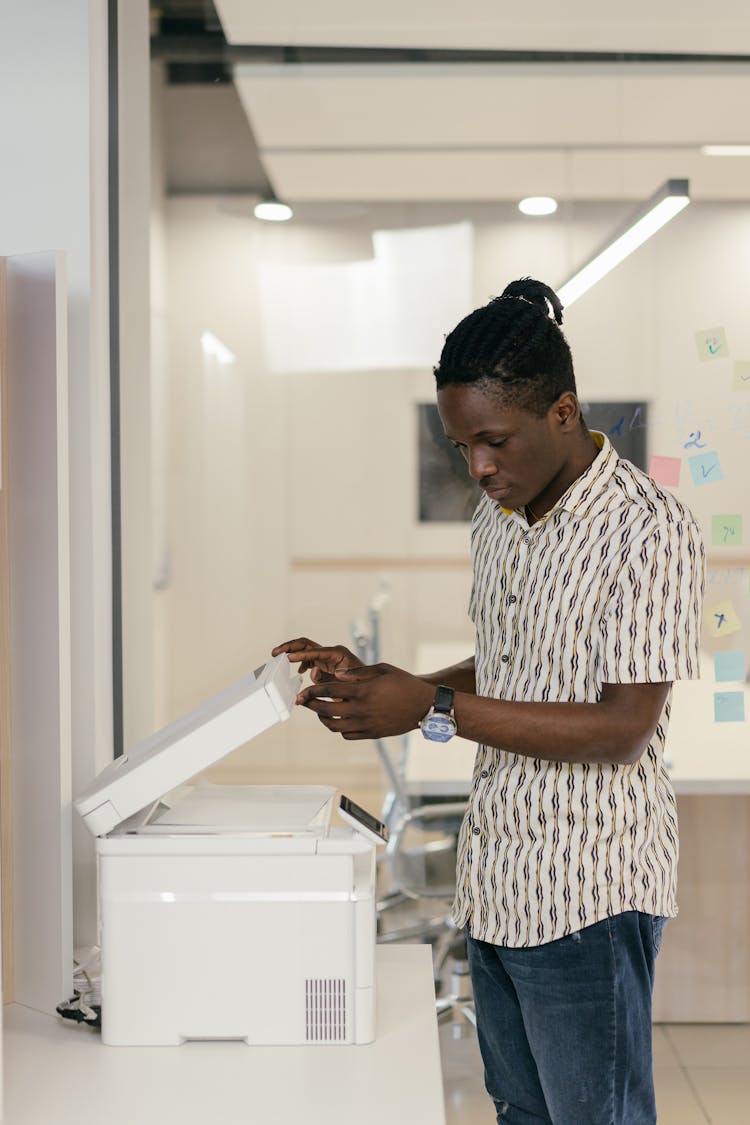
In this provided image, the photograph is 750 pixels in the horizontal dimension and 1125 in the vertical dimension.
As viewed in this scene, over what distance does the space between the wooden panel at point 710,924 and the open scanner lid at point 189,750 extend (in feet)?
5.81

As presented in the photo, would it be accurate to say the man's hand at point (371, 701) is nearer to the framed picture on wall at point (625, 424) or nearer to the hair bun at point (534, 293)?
the hair bun at point (534, 293)

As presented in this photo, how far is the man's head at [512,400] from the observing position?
1.34 metres

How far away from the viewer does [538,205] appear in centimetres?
246

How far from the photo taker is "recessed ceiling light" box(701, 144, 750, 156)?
7.94 ft

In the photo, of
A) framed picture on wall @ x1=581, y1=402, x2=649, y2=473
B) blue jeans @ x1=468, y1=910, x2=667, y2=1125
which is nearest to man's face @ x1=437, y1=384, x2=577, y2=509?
blue jeans @ x1=468, y1=910, x2=667, y2=1125

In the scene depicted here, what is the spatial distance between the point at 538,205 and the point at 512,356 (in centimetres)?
125

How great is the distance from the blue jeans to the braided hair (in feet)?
2.05

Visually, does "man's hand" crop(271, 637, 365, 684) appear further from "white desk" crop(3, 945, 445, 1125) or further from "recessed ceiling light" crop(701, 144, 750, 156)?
"recessed ceiling light" crop(701, 144, 750, 156)

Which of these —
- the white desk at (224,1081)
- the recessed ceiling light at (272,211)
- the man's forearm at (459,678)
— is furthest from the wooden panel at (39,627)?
the recessed ceiling light at (272,211)

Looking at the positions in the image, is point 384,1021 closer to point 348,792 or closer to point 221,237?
point 348,792

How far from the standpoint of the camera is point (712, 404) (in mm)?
2439

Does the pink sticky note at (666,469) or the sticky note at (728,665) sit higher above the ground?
the pink sticky note at (666,469)

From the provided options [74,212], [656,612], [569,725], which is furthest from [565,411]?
[74,212]

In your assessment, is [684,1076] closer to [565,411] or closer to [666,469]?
[666,469]
